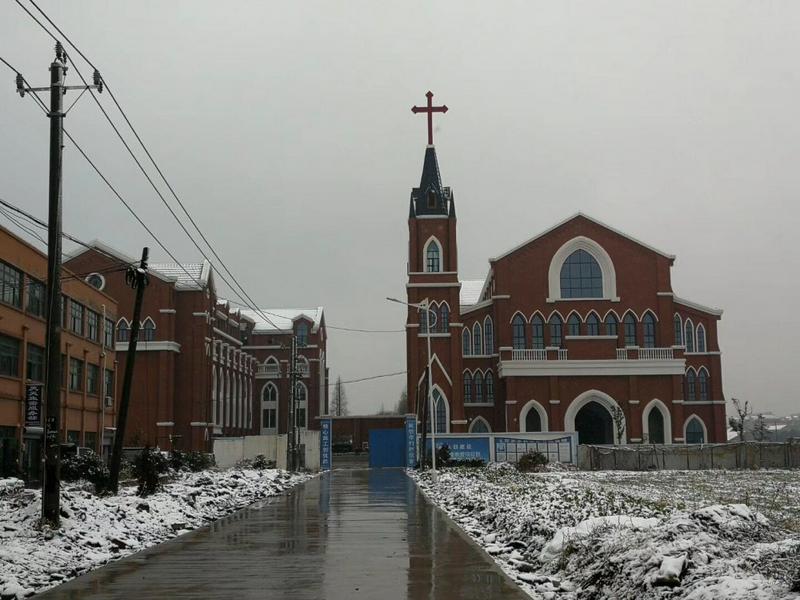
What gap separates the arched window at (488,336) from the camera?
6000 centimetres

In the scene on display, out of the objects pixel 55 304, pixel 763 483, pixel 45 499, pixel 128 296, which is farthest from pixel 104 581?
pixel 128 296

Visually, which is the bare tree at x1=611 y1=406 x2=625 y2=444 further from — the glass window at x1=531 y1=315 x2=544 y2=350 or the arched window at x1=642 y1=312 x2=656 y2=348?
the glass window at x1=531 y1=315 x2=544 y2=350

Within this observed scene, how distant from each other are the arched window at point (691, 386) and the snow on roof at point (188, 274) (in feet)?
115

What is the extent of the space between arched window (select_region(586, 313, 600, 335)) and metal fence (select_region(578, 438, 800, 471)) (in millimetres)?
13246

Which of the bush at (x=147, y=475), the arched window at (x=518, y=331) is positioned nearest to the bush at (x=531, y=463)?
the arched window at (x=518, y=331)

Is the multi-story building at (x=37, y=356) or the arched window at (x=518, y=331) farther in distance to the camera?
the arched window at (x=518, y=331)

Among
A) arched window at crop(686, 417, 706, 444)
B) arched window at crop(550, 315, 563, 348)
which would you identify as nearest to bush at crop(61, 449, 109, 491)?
arched window at crop(550, 315, 563, 348)

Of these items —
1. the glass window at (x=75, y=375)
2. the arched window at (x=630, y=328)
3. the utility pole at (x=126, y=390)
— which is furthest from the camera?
the arched window at (x=630, y=328)

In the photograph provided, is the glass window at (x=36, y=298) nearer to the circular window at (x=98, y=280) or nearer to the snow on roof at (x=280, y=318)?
the circular window at (x=98, y=280)

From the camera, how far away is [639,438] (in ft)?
175

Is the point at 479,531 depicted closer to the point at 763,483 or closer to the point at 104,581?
the point at 104,581

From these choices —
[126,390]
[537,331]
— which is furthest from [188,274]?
[126,390]

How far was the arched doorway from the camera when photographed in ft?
182

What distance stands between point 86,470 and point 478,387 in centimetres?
4115
